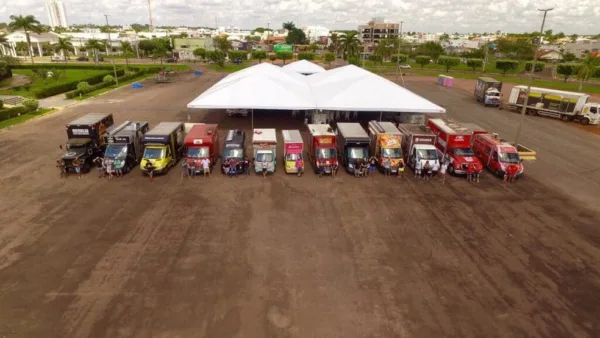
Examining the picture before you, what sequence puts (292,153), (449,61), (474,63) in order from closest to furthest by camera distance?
(292,153) → (474,63) → (449,61)

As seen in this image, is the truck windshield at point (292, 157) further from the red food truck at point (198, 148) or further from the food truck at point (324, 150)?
the red food truck at point (198, 148)

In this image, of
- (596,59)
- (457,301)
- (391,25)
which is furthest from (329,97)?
(391,25)

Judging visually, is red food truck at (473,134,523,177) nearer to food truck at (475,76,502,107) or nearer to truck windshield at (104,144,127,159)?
food truck at (475,76,502,107)

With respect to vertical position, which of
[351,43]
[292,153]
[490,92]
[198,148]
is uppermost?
[351,43]

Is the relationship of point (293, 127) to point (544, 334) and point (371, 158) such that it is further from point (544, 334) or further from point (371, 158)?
point (544, 334)

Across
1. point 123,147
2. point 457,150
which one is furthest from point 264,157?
point 457,150

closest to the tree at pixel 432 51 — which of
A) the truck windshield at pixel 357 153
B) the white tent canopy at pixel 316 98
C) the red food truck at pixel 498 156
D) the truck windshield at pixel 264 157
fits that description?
the white tent canopy at pixel 316 98

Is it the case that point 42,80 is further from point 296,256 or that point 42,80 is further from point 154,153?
point 296,256
